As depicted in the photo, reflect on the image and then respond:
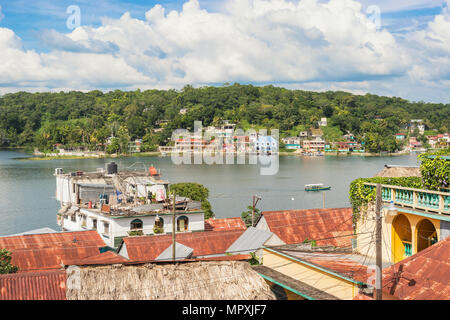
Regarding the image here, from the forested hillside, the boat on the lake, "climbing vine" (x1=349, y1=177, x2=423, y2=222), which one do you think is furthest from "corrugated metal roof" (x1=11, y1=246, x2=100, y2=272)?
the forested hillside

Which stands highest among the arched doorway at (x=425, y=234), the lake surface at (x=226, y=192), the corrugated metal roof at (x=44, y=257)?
the arched doorway at (x=425, y=234)

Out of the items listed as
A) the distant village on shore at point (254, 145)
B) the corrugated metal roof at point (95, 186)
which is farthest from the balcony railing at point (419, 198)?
the distant village on shore at point (254, 145)

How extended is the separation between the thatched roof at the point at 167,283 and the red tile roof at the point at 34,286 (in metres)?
0.12

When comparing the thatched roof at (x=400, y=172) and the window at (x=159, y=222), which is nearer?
the thatched roof at (x=400, y=172)

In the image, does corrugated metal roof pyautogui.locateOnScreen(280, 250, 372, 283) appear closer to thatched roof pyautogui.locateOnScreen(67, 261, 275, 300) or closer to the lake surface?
thatched roof pyautogui.locateOnScreen(67, 261, 275, 300)

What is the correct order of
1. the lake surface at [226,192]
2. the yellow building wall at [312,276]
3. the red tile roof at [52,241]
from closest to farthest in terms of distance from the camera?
the yellow building wall at [312,276]
the red tile roof at [52,241]
the lake surface at [226,192]

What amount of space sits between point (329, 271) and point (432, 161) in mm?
2825

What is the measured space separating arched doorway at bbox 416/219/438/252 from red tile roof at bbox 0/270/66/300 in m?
4.91

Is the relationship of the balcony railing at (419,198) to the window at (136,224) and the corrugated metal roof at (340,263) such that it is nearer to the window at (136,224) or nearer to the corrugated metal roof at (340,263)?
the corrugated metal roof at (340,263)

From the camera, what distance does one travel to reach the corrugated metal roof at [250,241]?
12.4m

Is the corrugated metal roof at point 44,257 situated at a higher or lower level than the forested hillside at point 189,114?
lower
